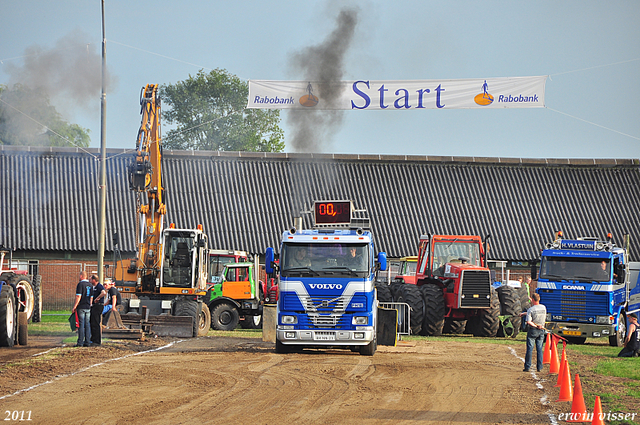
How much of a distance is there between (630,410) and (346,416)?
4.54 metres

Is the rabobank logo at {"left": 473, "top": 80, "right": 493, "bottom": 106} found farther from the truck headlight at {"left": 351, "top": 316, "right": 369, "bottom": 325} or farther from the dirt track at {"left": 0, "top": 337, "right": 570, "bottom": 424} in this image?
the truck headlight at {"left": 351, "top": 316, "right": 369, "bottom": 325}

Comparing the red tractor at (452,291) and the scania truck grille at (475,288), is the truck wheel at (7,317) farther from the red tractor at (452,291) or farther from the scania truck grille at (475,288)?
the scania truck grille at (475,288)

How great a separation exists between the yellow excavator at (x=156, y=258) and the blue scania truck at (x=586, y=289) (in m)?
11.5

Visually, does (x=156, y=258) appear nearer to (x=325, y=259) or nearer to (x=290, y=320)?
(x=290, y=320)

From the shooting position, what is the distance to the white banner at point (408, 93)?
1021 inches

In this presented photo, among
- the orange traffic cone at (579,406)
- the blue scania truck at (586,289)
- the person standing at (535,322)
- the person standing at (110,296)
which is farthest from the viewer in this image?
the blue scania truck at (586,289)

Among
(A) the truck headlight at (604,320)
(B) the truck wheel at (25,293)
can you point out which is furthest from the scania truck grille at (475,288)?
(B) the truck wheel at (25,293)

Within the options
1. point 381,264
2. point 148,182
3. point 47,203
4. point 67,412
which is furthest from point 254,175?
point 67,412

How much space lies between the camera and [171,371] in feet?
48.3


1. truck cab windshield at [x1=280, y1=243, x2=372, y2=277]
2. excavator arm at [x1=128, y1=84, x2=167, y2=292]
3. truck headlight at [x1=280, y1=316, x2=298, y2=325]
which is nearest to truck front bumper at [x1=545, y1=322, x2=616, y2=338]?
truck cab windshield at [x1=280, y1=243, x2=372, y2=277]

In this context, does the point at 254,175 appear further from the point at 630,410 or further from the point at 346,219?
the point at 630,410

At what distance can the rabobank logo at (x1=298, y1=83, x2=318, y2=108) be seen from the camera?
25.9 meters

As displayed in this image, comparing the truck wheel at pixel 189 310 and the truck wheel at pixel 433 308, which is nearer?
the truck wheel at pixel 189 310

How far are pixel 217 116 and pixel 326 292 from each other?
52.7 m
